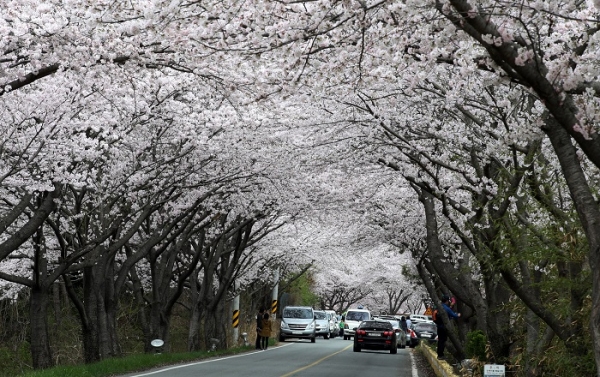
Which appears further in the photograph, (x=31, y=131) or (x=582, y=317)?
(x=31, y=131)

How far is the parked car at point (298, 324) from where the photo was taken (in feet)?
149

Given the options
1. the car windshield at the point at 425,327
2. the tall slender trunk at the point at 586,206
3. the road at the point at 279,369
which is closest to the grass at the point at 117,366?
the road at the point at 279,369

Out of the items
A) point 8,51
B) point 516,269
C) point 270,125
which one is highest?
point 270,125

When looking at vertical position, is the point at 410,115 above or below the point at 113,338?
above

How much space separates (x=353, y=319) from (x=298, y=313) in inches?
437

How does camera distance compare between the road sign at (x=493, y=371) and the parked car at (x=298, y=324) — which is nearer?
the road sign at (x=493, y=371)

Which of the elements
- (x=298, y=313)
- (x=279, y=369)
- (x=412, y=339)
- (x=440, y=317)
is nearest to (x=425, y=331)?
(x=412, y=339)

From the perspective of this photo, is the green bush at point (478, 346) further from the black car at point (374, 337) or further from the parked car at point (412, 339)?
the parked car at point (412, 339)

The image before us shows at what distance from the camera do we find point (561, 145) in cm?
798

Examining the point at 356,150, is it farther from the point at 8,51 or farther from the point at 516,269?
the point at 8,51

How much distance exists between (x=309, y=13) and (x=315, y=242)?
131 ft

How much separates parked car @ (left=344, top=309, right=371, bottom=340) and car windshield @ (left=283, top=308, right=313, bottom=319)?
942 centimetres

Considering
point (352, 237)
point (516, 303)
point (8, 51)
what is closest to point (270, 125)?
point (516, 303)

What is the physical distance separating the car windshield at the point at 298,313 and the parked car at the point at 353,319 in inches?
371
